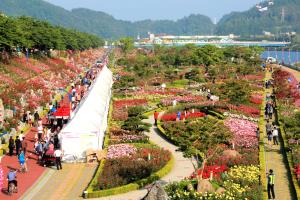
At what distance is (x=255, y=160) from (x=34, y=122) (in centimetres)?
1823

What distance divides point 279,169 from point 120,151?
852 cm

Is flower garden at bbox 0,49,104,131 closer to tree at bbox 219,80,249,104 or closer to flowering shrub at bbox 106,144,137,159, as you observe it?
flowering shrub at bbox 106,144,137,159

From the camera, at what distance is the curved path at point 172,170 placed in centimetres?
2166

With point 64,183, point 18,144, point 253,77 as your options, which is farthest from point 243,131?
point 253,77

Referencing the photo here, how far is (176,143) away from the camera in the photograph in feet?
103

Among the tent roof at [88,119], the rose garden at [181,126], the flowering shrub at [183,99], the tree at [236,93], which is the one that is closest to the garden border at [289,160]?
the rose garden at [181,126]

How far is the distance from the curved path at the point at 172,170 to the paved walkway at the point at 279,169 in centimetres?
405

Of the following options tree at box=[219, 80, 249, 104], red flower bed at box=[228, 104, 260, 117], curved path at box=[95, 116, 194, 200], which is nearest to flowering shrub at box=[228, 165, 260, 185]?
curved path at box=[95, 116, 194, 200]

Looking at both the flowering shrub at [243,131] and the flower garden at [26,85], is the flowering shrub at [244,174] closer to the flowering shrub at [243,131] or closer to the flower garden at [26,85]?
the flowering shrub at [243,131]

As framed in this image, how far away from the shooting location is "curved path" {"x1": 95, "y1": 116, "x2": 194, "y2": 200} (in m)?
21.7

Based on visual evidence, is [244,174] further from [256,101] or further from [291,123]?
[256,101]

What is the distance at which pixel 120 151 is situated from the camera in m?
28.8

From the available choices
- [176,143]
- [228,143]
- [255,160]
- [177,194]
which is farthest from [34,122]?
[177,194]

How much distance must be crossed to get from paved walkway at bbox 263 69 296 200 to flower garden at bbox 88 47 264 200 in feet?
2.65
